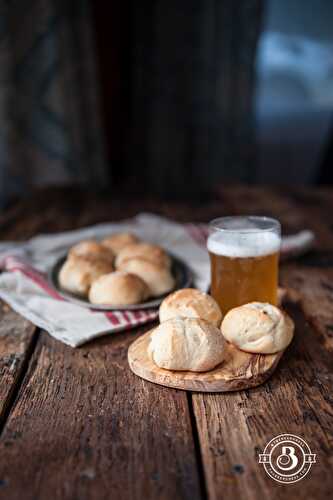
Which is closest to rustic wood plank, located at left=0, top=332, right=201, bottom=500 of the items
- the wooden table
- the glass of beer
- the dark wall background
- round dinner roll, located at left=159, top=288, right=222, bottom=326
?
the wooden table

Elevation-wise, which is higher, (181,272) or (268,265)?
(268,265)

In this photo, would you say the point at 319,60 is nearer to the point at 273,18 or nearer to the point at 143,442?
the point at 273,18

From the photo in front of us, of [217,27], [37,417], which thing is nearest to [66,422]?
[37,417]

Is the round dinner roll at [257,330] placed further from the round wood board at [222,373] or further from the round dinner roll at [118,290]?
the round dinner roll at [118,290]

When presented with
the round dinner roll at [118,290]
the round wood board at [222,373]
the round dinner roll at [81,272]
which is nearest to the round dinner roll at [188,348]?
the round wood board at [222,373]

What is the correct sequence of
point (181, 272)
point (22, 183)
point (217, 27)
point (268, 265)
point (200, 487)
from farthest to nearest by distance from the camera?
point (217, 27)
point (22, 183)
point (181, 272)
point (268, 265)
point (200, 487)

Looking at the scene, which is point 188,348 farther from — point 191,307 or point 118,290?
point 118,290

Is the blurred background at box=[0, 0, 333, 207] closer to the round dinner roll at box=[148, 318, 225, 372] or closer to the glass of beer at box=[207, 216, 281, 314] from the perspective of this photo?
the glass of beer at box=[207, 216, 281, 314]
